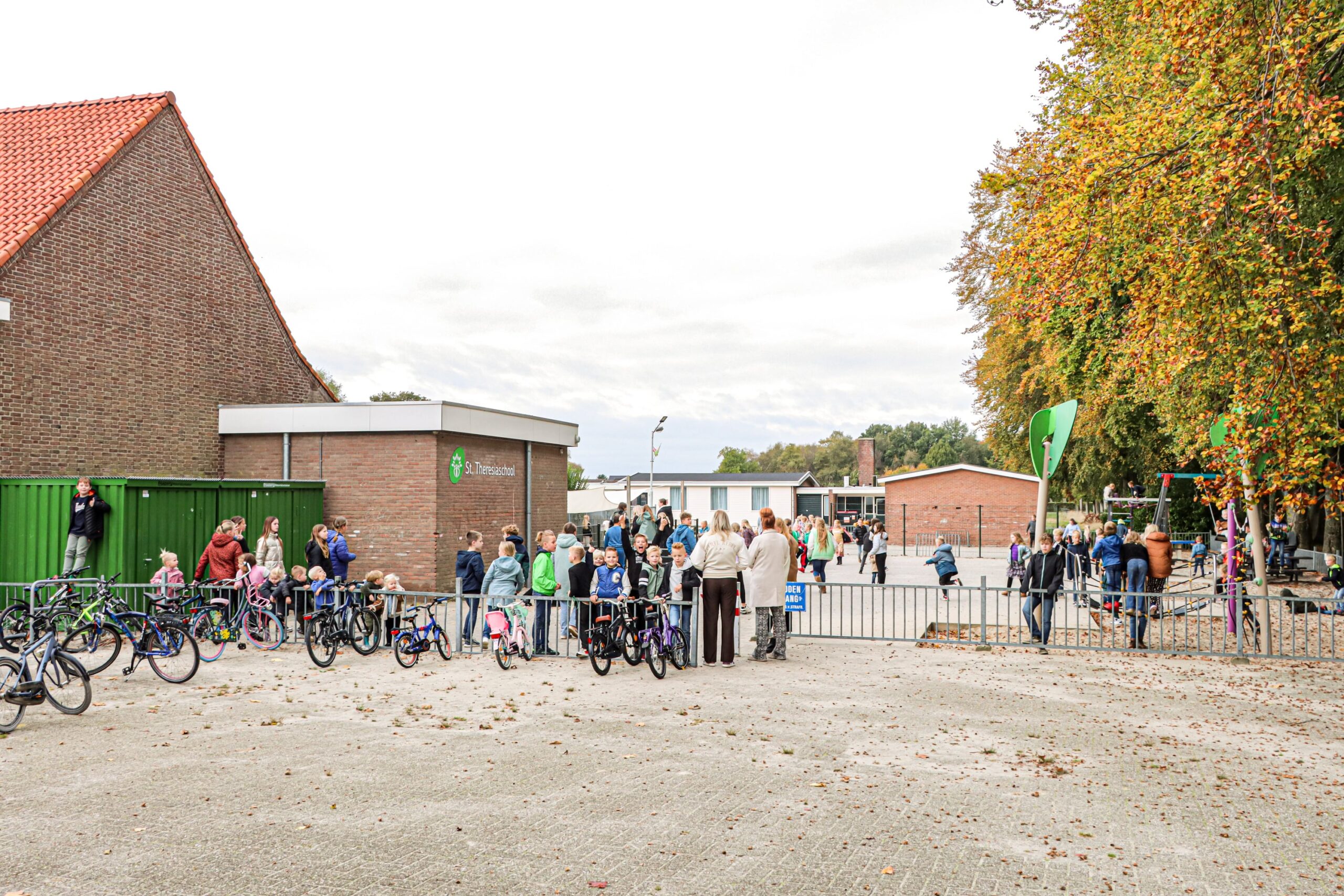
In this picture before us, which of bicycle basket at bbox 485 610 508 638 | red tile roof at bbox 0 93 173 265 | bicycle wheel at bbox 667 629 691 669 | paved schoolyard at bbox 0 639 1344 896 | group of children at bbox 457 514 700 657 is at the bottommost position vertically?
paved schoolyard at bbox 0 639 1344 896

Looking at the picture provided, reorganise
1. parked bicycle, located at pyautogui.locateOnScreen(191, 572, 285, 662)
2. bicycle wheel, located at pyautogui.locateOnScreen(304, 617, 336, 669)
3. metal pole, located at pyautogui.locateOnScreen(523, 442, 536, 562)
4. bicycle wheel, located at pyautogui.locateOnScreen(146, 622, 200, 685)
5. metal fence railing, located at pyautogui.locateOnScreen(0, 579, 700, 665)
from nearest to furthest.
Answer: bicycle wheel, located at pyautogui.locateOnScreen(146, 622, 200, 685) → bicycle wheel, located at pyautogui.locateOnScreen(304, 617, 336, 669) → metal fence railing, located at pyautogui.locateOnScreen(0, 579, 700, 665) → parked bicycle, located at pyautogui.locateOnScreen(191, 572, 285, 662) → metal pole, located at pyautogui.locateOnScreen(523, 442, 536, 562)

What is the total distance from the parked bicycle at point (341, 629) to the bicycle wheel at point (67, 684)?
106 inches

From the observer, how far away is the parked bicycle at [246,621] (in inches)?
464

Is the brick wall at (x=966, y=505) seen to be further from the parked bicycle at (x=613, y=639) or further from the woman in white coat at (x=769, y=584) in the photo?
the parked bicycle at (x=613, y=639)

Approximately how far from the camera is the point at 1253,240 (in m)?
10.3

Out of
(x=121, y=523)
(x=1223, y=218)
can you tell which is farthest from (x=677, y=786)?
(x=121, y=523)

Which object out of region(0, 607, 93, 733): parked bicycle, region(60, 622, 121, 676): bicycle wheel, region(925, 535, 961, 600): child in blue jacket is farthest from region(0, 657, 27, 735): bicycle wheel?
region(925, 535, 961, 600): child in blue jacket

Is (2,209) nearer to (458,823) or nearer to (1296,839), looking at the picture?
(458,823)

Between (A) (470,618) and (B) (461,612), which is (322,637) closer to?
(B) (461,612)

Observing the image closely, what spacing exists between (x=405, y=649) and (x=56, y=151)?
14065mm

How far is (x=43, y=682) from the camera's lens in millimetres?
8430

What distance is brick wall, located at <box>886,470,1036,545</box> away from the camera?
145ft

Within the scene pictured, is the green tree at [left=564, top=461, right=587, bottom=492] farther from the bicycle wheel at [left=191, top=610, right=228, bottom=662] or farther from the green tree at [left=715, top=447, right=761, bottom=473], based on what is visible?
the bicycle wheel at [left=191, top=610, right=228, bottom=662]

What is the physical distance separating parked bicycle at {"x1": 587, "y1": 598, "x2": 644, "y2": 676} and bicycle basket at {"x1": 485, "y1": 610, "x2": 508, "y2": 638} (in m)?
0.97
